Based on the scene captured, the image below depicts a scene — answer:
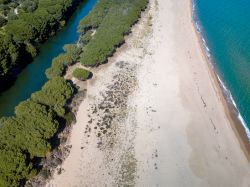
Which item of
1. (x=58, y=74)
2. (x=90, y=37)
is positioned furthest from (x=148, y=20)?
(x=58, y=74)

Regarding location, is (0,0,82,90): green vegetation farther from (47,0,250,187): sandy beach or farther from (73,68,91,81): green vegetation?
(47,0,250,187): sandy beach

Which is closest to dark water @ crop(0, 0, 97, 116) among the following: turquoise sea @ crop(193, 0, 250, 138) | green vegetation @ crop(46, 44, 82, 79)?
green vegetation @ crop(46, 44, 82, 79)

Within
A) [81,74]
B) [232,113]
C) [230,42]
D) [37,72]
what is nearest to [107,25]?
[37,72]

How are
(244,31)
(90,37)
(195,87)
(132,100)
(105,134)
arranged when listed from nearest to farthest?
(105,134) → (132,100) → (195,87) → (90,37) → (244,31)

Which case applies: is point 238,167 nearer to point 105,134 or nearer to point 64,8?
point 105,134

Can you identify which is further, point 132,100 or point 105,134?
point 132,100

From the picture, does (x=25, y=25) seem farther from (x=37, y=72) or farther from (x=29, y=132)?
(x=29, y=132)
